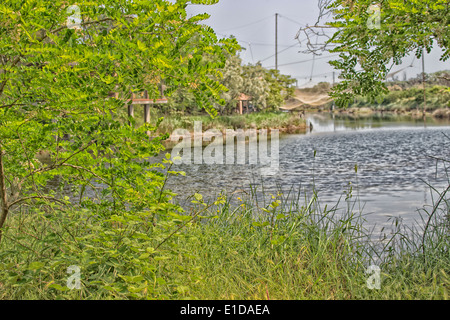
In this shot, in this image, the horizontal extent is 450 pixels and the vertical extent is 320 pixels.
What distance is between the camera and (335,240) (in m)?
4.80

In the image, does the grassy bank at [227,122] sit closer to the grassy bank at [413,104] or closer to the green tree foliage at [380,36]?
the green tree foliage at [380,36]

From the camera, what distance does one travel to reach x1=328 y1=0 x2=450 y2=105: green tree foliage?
4301 millimetres

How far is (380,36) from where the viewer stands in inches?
181

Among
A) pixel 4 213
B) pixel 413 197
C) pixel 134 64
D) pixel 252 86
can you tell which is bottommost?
pixel 413 197

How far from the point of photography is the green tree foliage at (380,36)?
4.30 meters

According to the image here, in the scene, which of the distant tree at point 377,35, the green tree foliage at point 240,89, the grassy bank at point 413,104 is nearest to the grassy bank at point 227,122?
the green tree foliage at point 240,89

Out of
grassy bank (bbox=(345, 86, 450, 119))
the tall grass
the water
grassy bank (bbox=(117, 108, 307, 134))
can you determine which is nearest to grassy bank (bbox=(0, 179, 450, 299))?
the tall grass

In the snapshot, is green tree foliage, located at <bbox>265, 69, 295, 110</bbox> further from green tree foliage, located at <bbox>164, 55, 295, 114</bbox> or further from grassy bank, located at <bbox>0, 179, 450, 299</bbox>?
grassy bank, located at <bbox>0, 179, 450, 299</bbox>

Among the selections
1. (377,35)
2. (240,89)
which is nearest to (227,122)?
(240,89)

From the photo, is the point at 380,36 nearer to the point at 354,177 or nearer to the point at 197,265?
the point at 197,265
